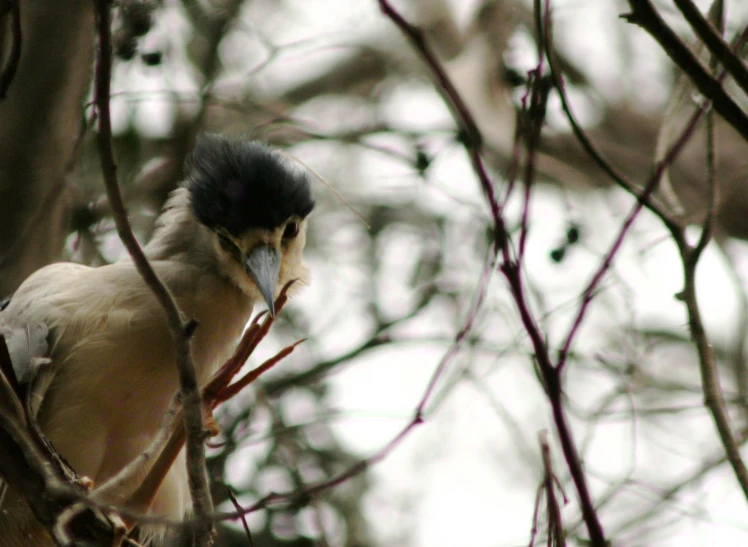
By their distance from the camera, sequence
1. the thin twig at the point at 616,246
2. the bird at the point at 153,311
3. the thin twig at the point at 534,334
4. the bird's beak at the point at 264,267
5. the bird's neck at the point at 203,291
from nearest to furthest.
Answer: the thin twig at the point at 534,334, the thin twig at the point at 616,246, the bird's beak at the point at 264,267, the bird at the point at 153,311, the bird's neck at the point at 203,291

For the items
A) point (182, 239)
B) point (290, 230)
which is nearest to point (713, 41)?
point (290, 230)

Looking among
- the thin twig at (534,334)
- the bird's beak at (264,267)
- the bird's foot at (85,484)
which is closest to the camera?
the thin twig at (534,334)

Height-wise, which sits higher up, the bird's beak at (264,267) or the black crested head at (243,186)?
the black crested head at (243,186)

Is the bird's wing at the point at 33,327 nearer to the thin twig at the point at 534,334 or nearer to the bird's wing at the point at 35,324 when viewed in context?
the bird's wing at the point at 35,324

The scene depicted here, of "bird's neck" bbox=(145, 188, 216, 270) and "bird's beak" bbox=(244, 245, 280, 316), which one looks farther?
"bird's neck" bbox=(145, 188, 216, 270)

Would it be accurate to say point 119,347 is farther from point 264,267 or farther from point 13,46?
point 13,46

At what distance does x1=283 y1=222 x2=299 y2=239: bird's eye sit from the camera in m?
2.18

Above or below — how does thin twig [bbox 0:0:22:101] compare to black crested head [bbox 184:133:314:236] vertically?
below

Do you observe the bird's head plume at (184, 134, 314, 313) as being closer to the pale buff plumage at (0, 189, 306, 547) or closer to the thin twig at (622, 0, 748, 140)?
the pale buff plumage at (0, 189, 306, 547)

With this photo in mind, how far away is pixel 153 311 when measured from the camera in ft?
6.65

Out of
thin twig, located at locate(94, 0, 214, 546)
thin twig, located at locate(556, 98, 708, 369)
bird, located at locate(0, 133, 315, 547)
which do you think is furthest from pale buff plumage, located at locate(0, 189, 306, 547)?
thin twig, located at locate(556, 98, 708, 369)

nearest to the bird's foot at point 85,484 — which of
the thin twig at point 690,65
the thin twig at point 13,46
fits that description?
the thin twig at point 13,46

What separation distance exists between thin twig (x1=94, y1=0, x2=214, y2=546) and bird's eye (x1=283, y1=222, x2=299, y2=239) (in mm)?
932

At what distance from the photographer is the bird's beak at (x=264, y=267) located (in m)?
1.91
